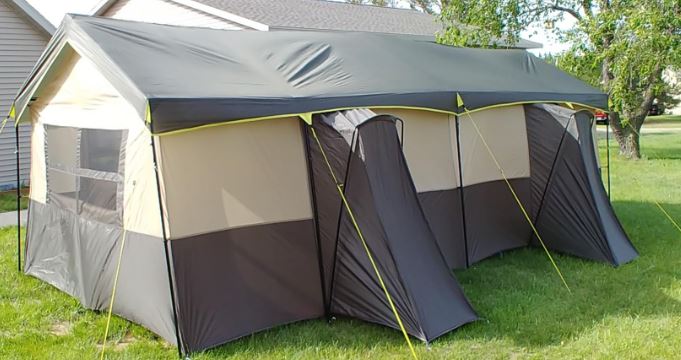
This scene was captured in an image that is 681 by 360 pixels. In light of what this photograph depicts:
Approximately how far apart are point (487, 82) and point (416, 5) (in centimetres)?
2127

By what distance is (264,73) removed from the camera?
4.82m

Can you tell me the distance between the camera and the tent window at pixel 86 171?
4.63m

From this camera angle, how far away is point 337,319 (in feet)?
15.4

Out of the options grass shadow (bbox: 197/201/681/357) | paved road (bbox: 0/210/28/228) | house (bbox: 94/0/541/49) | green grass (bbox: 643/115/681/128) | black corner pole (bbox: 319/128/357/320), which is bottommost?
green grass (bbox: 643/115/681/128)

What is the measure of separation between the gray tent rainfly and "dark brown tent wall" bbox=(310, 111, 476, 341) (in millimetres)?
11

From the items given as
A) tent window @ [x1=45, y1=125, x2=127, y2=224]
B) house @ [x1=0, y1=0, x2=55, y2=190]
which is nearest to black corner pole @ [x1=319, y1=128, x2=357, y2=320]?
tent window @ [x1=45, y1=125, x2=127, y2=224]

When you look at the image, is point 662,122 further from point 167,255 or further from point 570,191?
point 167,255

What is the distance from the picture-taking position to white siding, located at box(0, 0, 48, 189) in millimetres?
11273

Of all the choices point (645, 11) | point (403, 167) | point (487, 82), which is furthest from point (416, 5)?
point (403, 167)

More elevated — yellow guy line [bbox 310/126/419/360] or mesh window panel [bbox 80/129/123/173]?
mesh window panel [bbox 80/129/123/173]

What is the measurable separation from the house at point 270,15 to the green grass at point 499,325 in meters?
6.94

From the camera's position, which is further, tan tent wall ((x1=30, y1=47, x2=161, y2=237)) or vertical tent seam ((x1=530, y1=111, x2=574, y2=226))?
vertical tent seam ((x1=530, y1=111, x2=574, y2=226))

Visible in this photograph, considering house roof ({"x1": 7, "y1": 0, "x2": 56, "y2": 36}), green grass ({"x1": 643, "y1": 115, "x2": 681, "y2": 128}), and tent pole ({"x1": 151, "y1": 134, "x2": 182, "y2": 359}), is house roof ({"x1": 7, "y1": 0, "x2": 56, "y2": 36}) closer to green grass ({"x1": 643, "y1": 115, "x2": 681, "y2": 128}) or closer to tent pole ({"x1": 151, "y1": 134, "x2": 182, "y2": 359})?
tent pole ({"x1": 151, "y1": 134, "x2": 182, "y2": 359})

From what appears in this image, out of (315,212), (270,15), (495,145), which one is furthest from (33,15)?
(315,212)
